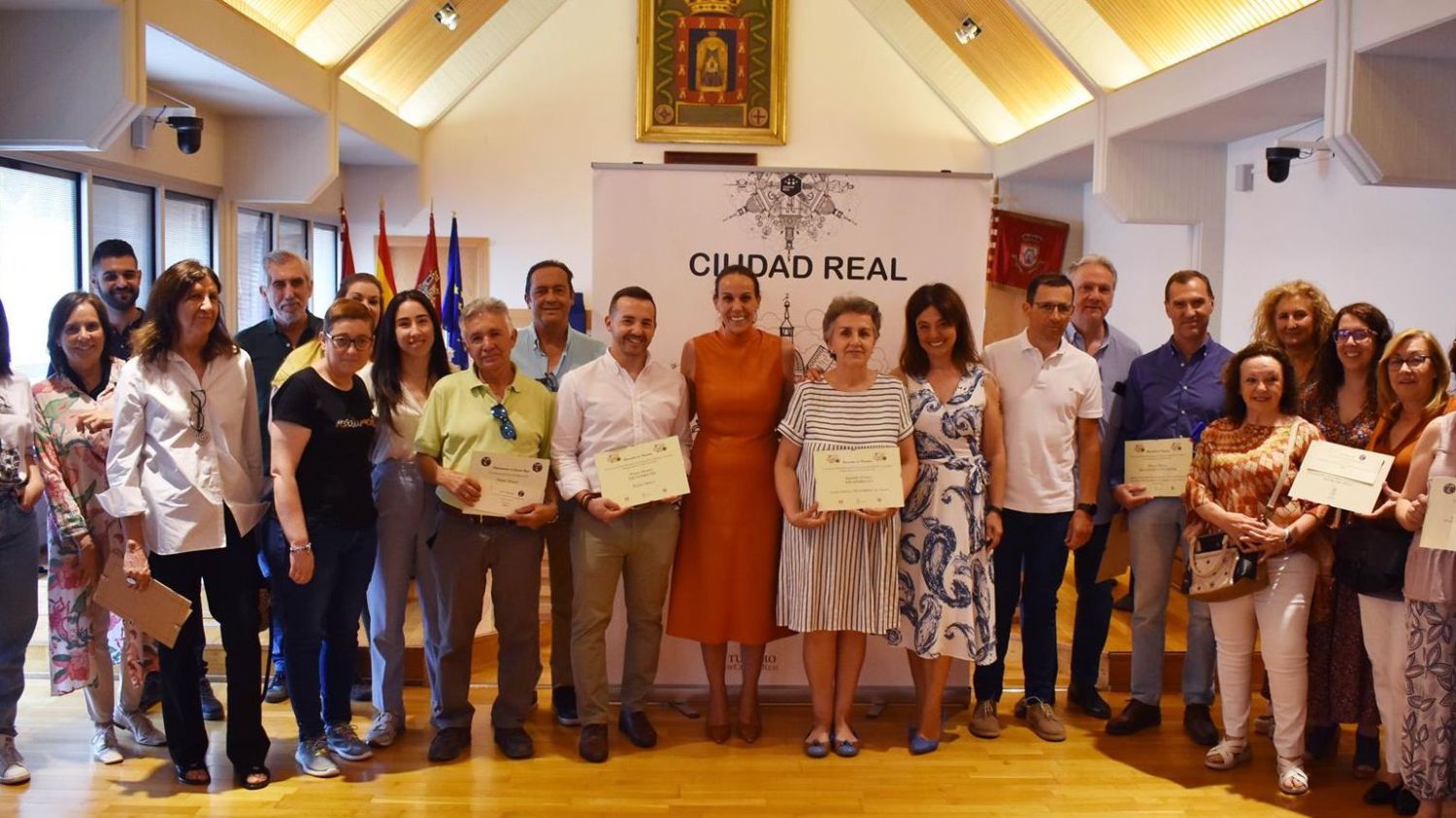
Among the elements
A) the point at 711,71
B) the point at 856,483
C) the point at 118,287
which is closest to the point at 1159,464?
the point at 856,483

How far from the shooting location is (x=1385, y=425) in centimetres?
320

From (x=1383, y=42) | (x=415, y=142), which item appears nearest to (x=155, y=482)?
(x=1383, y=42)

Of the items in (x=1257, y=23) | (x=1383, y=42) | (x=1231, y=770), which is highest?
(x=1257, y=23)

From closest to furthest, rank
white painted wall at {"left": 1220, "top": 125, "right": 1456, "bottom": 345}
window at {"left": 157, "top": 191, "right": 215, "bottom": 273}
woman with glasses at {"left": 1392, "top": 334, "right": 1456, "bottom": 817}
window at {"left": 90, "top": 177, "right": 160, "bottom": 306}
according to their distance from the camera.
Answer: woman with glasses at {"left": 1392, "top": 334, "right": 1456, "bottom": 817}, white painted wall at {"left": 1220, "top": 125, "right": 1456, "bottom": 345}, window at {"left": 90, "top": 177, "right": 160, "bottom": 306}, window at {"left": 157, "top": 191, "right": 215, "bottom": 273}

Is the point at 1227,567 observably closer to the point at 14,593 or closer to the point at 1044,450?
the point at 1044,450

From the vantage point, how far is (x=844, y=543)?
3.51 metres

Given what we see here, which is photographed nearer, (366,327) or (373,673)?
(366,327)

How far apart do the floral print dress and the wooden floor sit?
352 millimetres

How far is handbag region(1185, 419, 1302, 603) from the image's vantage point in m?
3.34

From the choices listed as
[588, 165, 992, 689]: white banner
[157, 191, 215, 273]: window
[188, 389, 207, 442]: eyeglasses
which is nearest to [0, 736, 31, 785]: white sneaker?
[188, 389, 207, 442]: eyeglasses

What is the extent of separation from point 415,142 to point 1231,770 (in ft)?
26.8

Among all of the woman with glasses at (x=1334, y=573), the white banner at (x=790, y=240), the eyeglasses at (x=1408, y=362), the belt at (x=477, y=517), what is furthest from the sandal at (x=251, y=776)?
the eyeglasses at (x=1408, y=362)

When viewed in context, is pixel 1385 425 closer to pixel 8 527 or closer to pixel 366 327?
pixel 366 327

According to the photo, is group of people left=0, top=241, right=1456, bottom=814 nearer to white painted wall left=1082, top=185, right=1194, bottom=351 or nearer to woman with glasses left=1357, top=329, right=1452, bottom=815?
woman with glasses left=1357, top=329, right=1452, bottom=815
